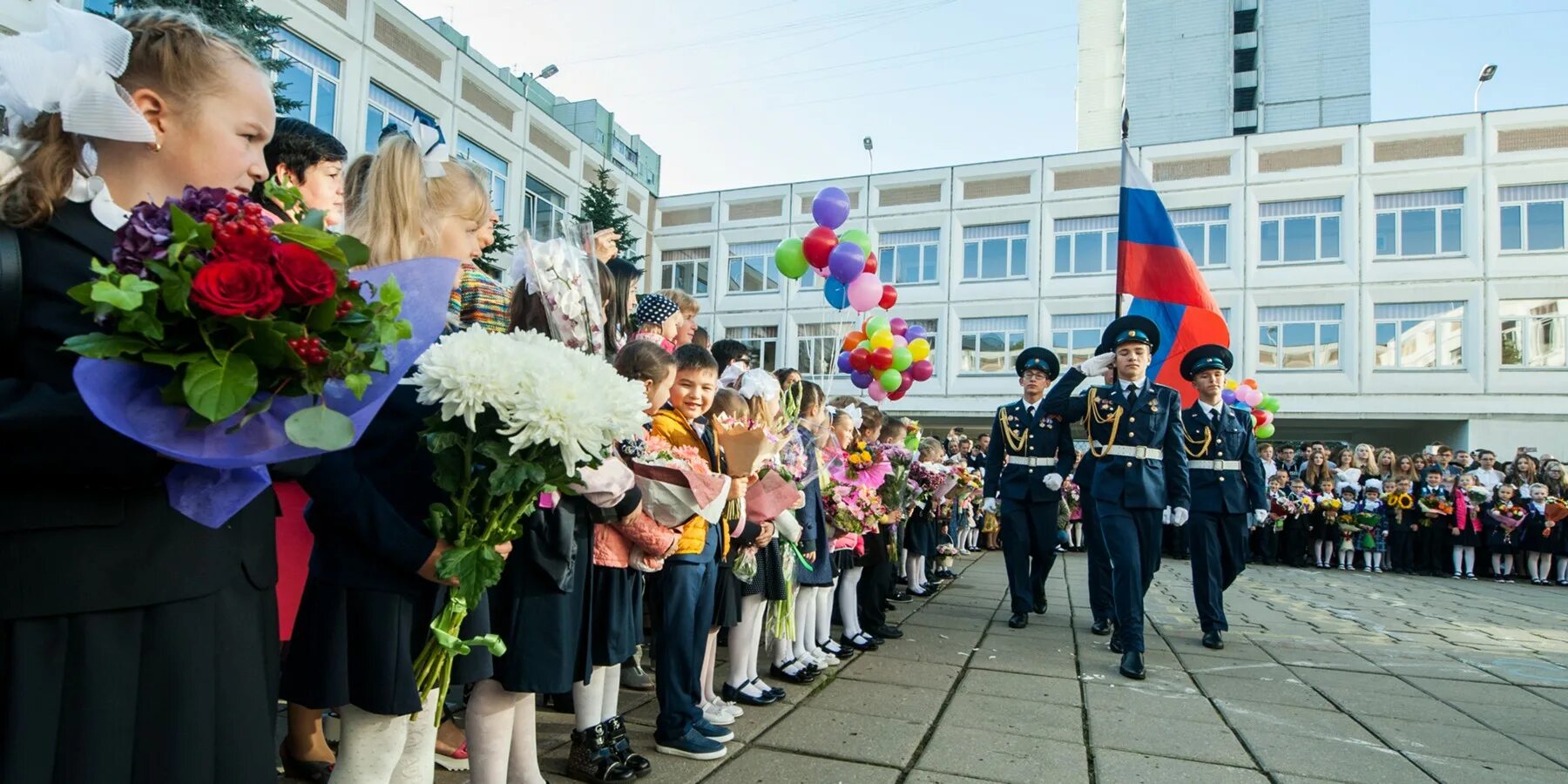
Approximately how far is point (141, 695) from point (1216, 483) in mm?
7318

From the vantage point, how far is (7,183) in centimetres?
140

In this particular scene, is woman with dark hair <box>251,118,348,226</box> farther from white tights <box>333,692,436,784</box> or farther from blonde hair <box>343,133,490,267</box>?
white tights <box>333,692,436,784</box>

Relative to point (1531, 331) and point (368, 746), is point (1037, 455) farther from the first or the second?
point (1531, 331)

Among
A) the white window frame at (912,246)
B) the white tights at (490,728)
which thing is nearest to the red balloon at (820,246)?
the white tights at (490,728)

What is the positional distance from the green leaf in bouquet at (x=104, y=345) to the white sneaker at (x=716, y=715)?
118 inches

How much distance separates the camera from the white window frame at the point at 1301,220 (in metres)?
25.4

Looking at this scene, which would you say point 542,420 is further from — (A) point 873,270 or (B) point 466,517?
(A) point 873,270

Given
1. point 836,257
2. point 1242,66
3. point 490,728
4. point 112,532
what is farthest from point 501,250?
point 1242,66

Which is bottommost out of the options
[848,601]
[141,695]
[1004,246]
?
[848,601]

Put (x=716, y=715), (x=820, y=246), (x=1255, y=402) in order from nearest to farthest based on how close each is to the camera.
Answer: (x=716, y=715) → (x=820, y=246) → (x=1255, y=402)

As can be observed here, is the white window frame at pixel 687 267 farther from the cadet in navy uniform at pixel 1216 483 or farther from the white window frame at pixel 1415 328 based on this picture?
the cadet in navy uniform at pixel 1216 483

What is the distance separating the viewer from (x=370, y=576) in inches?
80.4

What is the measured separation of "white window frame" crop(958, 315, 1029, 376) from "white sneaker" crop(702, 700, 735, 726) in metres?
25.3

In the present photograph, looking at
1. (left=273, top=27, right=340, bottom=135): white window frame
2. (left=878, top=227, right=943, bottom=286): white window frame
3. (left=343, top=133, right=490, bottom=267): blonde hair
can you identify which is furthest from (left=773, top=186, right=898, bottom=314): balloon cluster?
(left=878, top=227, right=943, bottom=286): white window frame
